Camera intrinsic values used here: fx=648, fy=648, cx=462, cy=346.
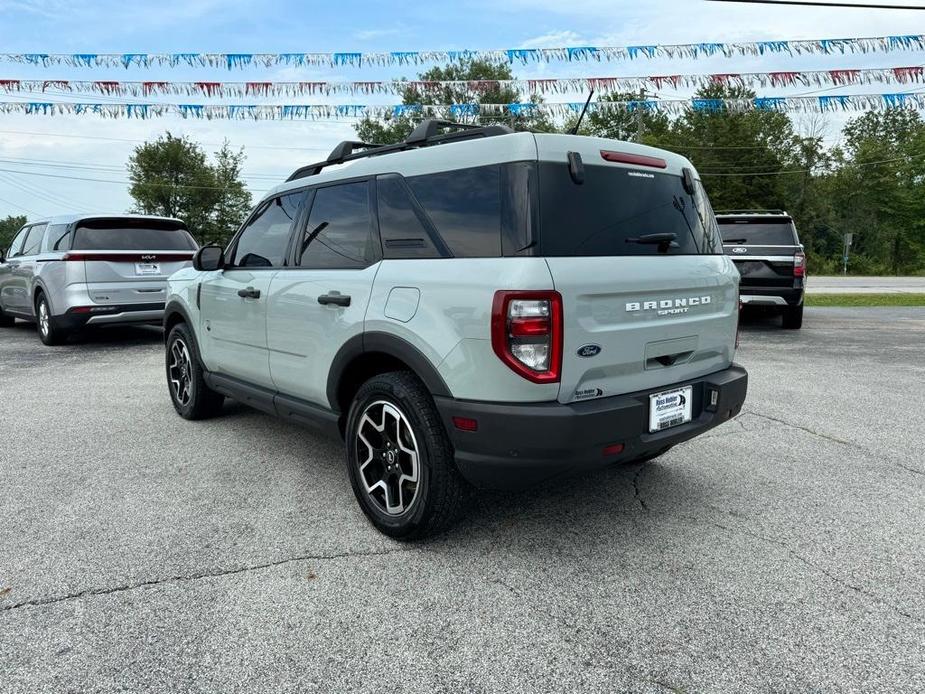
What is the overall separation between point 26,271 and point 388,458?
9.64 m

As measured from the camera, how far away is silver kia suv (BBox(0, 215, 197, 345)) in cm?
895

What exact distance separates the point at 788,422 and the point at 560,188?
11.7 ft

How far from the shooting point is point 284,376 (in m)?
3.90

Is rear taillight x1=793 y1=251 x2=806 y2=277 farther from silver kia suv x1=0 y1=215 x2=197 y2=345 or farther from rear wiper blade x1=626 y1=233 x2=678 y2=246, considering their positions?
silver kia suv x1=0 y1=215 x2=197 y2=345

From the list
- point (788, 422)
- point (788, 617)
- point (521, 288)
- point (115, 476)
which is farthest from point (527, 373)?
point (788, 422)

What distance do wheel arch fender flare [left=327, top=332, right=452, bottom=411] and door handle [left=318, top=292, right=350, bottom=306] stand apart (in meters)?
0.20

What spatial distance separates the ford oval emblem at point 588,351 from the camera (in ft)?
8.67

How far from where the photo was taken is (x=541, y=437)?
257 centimetres

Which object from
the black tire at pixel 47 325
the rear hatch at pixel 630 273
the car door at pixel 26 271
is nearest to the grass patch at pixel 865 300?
the rear hatch at pixel 630 273

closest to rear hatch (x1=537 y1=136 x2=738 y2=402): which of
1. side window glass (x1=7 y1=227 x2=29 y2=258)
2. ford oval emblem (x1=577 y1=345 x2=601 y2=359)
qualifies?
ford oval emblem (x1=577 y1=345 x2=601 y2=359)

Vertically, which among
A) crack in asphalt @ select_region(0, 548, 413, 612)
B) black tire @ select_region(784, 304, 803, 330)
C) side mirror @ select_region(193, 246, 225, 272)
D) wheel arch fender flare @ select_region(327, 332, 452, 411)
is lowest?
crack in asphalt @ select_region(0, 548, 413, 612)

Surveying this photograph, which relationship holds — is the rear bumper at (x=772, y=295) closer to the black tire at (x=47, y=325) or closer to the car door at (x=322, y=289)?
the car door at (x=322, y=289)

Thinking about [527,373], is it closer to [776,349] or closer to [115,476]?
[115,476]

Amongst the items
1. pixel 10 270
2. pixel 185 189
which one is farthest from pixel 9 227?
pixel 10 270
